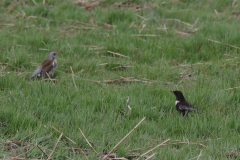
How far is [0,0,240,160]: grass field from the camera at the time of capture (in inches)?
160

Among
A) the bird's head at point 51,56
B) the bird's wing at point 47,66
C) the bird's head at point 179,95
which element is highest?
the bird's head at point 51,56

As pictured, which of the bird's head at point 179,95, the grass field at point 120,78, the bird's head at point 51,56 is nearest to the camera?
the grass field at point 120,78

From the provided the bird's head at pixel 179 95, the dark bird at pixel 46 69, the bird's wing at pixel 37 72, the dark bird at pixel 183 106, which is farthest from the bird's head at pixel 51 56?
the dark bird at pixel 183 106

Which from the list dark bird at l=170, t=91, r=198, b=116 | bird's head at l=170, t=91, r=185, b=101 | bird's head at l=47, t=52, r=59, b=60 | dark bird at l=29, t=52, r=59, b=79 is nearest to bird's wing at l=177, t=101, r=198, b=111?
dark bird at l=170, t=91, r=198, b=116

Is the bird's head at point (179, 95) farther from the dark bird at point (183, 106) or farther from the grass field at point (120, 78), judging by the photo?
the grass field at point (120, 78)

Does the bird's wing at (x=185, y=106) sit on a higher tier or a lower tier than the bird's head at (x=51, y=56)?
lower

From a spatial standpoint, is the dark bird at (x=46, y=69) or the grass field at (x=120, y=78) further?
the dark bird at (x=46, y=69)

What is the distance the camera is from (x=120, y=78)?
618 centimetres

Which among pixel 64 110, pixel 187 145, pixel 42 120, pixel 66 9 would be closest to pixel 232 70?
pixel 187 145

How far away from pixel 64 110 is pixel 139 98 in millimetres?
1225

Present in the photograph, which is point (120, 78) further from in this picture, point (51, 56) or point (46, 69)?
point (51, 56)

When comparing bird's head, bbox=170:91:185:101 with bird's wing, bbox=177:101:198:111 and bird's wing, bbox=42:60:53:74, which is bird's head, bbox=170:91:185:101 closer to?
bird's wing, bbox=177:101:198:111

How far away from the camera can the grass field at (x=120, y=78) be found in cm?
406

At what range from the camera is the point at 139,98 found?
17.3 ft
